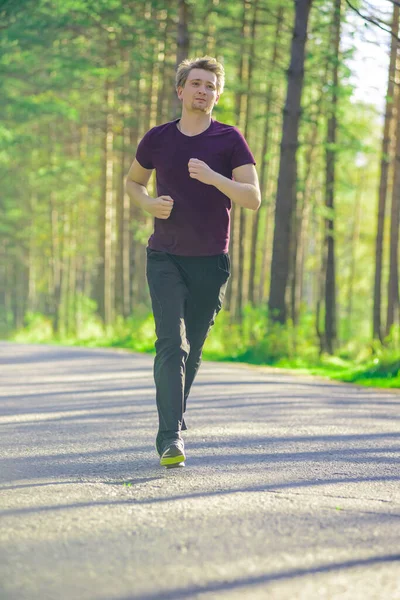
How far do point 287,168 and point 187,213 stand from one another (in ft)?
39.8

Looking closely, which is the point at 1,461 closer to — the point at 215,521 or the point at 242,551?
the point at 215,521

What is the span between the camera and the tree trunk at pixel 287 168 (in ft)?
57.2

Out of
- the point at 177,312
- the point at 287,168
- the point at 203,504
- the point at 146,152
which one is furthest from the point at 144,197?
the point at 287,168

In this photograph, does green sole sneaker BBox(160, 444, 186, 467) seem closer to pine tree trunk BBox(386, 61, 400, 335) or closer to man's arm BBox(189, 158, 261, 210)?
man's arm BBox(189, 158, 261, 210)

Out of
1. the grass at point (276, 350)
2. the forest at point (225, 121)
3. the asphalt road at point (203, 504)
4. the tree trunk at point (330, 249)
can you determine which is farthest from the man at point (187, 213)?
the tree trunk at point (330, 249)

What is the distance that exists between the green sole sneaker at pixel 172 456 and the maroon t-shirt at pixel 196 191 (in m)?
1.16

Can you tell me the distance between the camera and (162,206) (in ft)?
18.4

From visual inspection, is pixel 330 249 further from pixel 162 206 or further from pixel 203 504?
pixel 203 504

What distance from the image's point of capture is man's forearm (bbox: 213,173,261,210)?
17.9ft

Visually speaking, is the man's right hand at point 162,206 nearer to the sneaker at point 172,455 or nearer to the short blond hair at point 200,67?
the short blond hair at point 200,67

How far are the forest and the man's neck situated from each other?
459cm

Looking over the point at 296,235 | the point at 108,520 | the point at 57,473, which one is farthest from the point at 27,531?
the point at 296,235

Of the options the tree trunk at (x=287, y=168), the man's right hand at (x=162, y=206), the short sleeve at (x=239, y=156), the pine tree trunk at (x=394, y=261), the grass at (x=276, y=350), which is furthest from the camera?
the pine tree trunk at (x=394, y=261)

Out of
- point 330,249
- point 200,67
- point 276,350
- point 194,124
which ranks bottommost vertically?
point 276,350
